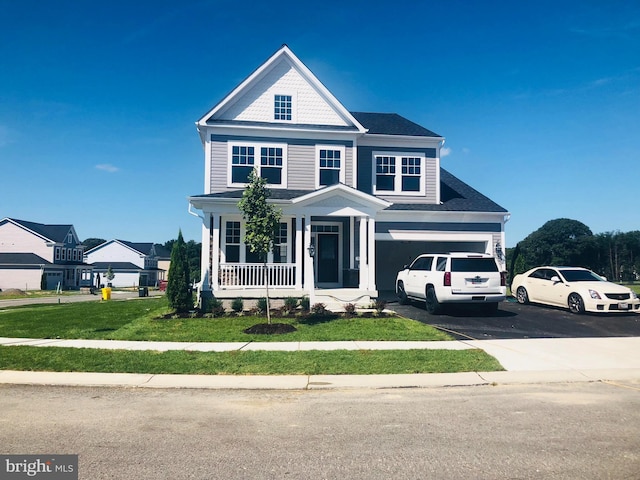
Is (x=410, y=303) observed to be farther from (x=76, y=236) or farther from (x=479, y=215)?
(x=76, y=236)

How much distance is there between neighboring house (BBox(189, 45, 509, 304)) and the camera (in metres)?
17.3

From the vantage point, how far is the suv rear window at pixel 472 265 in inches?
568

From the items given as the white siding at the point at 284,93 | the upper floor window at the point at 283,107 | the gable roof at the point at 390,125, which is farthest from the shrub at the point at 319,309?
the gable roof at the point at 390,125

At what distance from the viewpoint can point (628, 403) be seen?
6.70 meters

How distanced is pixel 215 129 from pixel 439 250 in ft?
40.4

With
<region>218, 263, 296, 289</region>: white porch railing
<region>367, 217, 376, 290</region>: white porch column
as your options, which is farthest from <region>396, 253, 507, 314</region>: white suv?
<region>218, 263, 296, 289</region>: white porch railing

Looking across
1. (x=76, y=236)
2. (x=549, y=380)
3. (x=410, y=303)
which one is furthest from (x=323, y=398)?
(x=76, y=236)

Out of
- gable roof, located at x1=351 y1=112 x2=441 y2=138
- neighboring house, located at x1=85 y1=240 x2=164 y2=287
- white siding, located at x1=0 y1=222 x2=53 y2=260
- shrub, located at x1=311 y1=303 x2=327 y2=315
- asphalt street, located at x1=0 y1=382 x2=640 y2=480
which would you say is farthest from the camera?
neighboring house, located at x1=85 y1=240 x2=164 y2=287

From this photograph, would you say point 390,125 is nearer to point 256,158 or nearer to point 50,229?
point 256,158

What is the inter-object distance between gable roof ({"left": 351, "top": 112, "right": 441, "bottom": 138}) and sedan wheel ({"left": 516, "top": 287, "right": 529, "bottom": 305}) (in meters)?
7.73

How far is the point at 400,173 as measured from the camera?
21.2 m

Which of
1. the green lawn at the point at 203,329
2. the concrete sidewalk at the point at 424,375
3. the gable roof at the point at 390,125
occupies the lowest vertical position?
the concrete sidewalk at the point at 424,375

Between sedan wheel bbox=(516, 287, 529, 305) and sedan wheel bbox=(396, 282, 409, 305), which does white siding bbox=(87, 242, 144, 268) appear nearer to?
sedan wheel bbox=(396, 282, 409, 305)

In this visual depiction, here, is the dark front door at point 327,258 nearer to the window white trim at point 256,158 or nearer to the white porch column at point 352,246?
the white porch column at point 352,246
